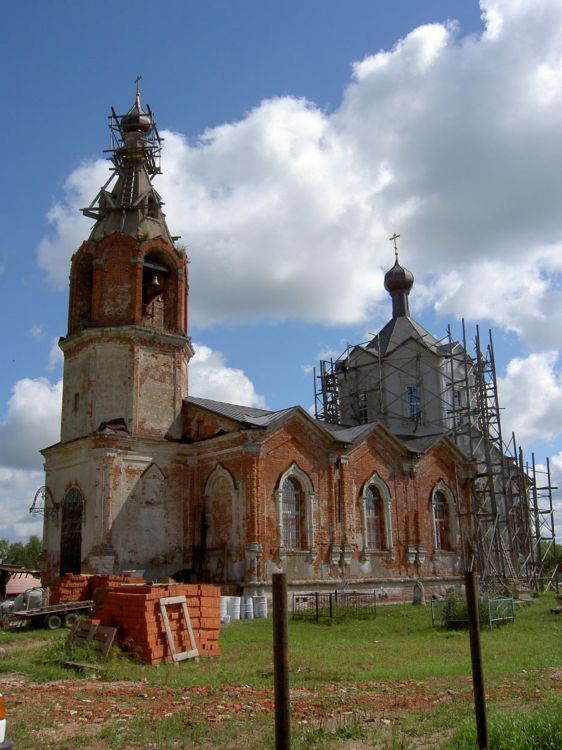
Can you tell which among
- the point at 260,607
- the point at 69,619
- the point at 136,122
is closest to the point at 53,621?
the point at 69,619

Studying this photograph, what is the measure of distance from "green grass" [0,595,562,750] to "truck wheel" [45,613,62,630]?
1217mm

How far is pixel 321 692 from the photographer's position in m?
9.26

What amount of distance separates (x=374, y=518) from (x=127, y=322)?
11139 mm

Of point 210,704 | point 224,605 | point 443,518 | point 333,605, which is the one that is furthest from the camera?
point 443,518

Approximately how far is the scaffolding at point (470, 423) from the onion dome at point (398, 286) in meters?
2.15

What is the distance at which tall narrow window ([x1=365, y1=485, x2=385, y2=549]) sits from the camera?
86.5ft

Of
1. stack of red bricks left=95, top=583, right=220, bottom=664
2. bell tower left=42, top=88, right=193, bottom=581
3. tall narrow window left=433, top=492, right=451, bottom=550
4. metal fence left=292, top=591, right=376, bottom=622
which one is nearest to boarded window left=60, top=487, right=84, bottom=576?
bell tower left=42, top=88, right=193, bottom=581

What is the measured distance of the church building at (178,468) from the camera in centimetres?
2303

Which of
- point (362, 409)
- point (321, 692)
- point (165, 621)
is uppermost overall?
point (362, 409)

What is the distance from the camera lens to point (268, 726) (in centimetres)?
750

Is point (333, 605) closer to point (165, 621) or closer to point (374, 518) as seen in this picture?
point (374, 518)

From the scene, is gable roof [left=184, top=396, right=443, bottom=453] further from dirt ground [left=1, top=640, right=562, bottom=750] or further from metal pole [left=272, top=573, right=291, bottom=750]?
metal pole [left=272, top=573, right=291, bottom=750]

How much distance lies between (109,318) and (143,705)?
17887mm

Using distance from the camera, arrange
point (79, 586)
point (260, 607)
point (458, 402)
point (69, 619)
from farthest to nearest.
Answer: point (458, 402), point (260, 607), point (79, 586), point (69, 619)
